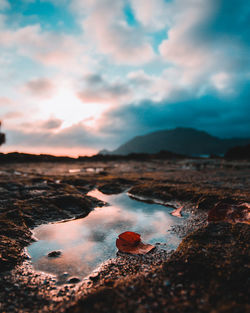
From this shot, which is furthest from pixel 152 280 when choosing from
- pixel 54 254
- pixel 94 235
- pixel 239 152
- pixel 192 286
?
pixel 239 152

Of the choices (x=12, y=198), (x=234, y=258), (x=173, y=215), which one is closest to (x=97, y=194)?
(x=12, y=198)

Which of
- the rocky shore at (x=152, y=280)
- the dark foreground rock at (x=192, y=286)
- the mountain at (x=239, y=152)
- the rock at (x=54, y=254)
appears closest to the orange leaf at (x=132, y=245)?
the rocky shore at (x=152, y=280)

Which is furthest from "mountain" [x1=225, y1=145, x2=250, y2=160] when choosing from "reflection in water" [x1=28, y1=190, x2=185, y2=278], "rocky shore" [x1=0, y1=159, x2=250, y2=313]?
"rocky shore" [x1=0, y1=159, x2=250, y2=313]

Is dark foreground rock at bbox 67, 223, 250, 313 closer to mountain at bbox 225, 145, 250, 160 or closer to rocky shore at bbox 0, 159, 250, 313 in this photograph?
rocky shore at bbox 0, 159, 250, 313

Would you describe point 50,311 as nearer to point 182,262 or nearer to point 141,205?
point 182,262

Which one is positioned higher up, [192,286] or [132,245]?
[192,286]

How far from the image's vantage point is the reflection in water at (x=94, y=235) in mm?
4070

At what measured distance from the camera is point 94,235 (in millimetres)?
5449

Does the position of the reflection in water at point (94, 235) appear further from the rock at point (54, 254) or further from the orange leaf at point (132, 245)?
the orange leaf at point (132, 245)

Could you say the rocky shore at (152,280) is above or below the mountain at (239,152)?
below

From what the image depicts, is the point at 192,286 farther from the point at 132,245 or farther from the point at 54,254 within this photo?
the point at 54,254

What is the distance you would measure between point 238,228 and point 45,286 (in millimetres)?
3638

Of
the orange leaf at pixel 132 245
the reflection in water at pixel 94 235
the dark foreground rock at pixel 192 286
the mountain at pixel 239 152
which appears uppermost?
the mountain at pixel 239 152

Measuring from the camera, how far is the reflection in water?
13.4ft
